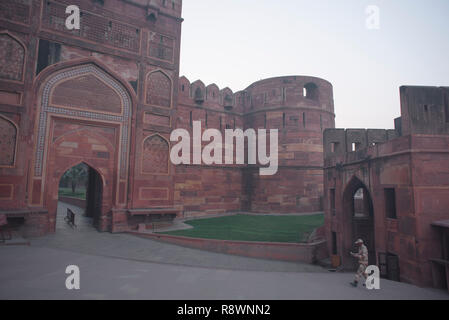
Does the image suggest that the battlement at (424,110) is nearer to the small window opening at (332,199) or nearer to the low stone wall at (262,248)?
the small window opening at (332,199)

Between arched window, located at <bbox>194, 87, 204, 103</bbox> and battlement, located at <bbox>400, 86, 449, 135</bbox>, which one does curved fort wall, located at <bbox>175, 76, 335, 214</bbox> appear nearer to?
arched window, located at <bbox>194, 87, 204, 103</bbox>

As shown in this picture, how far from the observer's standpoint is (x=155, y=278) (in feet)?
20.1

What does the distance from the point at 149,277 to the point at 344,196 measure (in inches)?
318

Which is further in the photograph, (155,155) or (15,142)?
(155,155)

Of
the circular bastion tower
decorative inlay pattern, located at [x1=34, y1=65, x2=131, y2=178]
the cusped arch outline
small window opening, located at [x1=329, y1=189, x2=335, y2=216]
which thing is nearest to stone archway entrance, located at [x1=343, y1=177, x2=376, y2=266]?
small window opening, located at [x1=329, y1=189, x2=335, y2=216]

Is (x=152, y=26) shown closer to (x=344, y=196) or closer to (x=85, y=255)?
(x=85, y=255)

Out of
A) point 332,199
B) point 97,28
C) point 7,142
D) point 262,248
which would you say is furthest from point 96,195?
point 332,199

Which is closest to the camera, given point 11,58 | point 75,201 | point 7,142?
point 7,142

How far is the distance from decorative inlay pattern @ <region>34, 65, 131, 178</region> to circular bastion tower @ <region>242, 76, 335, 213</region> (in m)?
9.34

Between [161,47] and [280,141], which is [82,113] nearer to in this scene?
[161,47]

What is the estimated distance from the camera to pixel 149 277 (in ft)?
20.3

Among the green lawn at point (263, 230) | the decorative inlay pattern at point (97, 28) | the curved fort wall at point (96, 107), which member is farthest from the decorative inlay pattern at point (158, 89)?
the green lawn at point (263, 230)

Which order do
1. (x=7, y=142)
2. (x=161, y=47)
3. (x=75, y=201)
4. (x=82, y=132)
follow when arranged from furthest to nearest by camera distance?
(x=75, y=201) < (x=161, y=47) < (x=82, y=132) < (x=7, y=142)

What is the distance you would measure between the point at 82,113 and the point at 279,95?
12443 mm
